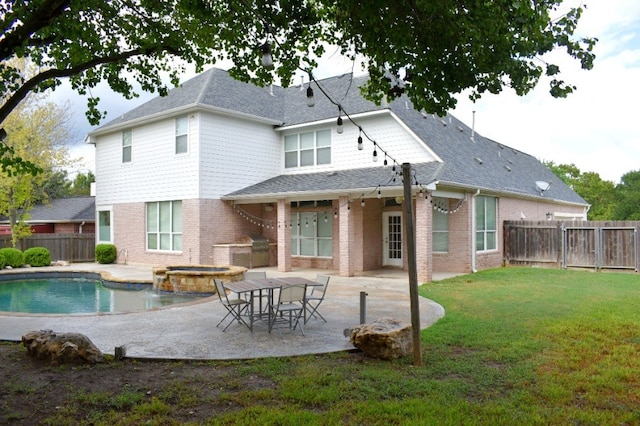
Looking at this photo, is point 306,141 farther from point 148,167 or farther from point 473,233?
point 473,233

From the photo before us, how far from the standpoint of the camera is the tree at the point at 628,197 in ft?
150

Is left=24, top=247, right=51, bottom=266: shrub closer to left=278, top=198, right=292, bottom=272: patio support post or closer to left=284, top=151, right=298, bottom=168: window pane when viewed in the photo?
left=278, top=198, right=292, bottom=272: patio support post

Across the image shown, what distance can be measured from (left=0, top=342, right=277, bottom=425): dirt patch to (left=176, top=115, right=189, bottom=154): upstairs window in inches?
509

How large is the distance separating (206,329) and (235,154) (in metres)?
11.8

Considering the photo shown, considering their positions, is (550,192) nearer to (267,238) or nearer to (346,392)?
(267,238)

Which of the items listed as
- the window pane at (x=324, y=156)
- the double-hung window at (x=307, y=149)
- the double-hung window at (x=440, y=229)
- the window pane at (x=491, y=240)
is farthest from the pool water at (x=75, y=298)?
the window pane at (x=491, y=240)

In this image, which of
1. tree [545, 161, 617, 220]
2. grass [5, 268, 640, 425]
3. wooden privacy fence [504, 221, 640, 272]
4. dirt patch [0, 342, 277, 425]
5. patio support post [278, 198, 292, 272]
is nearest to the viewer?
grass [5, 268, 640, 425]

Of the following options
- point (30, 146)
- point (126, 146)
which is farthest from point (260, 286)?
point (30, 146)

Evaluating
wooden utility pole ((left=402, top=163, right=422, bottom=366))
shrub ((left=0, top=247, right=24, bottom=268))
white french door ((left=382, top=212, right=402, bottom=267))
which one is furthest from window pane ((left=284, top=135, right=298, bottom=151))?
wooden utility pole ((left=402, top=163, right=422, bottom=366))

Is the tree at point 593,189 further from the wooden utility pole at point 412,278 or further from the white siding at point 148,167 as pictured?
the wooden utility pole at point 412,278

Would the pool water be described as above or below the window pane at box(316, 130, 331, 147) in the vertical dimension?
below

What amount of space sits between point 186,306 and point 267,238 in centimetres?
944

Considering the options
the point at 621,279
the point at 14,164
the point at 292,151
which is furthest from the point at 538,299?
the point at 292,151

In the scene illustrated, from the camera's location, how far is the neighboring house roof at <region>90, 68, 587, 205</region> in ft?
53.4
